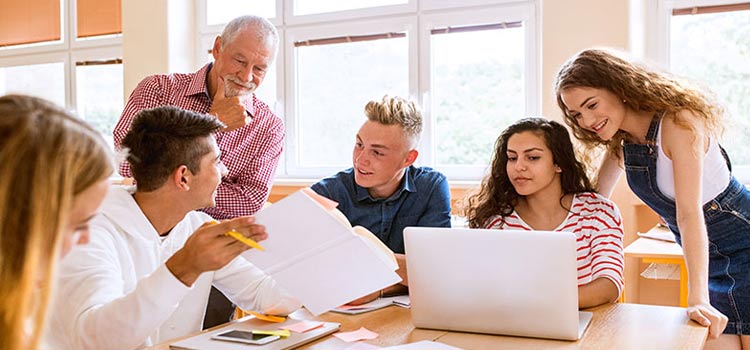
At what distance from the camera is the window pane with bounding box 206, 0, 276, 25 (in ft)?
14.7

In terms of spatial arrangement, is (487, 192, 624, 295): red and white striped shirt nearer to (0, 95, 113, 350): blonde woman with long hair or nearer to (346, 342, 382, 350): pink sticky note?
(346, 342, 382, 350): pink sticky note

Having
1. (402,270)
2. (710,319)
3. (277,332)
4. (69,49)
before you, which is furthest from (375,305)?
(69,49)

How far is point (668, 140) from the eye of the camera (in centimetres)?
179

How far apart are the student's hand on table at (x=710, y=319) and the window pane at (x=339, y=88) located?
267 cm

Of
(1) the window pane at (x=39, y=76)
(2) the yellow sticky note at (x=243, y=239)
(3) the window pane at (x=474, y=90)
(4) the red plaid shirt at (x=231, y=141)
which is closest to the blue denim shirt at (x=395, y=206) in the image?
(4) the red plaid shirt at (x=231, y=141)

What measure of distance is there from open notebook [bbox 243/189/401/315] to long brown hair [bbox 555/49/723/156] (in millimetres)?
815

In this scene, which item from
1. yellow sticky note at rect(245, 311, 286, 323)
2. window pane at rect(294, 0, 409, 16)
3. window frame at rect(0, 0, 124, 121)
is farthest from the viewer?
window frame at rect(0, 0, 124, 121)

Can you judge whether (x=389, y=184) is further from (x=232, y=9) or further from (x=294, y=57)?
(x=232, y=9)

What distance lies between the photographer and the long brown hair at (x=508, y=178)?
202 cm

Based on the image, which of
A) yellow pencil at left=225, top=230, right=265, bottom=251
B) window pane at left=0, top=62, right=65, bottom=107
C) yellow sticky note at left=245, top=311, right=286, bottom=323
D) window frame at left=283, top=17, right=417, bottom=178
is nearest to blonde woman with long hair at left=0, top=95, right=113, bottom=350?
yellow pencil at left=225, top=230, right=265, bottom=251

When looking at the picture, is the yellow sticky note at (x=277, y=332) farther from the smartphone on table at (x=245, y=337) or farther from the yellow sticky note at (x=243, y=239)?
the yellow sticky note at (x=243, y=239)

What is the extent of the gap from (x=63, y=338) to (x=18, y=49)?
→ 4.65 meters

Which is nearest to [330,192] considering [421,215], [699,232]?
[421,215]

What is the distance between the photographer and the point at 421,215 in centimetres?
221
